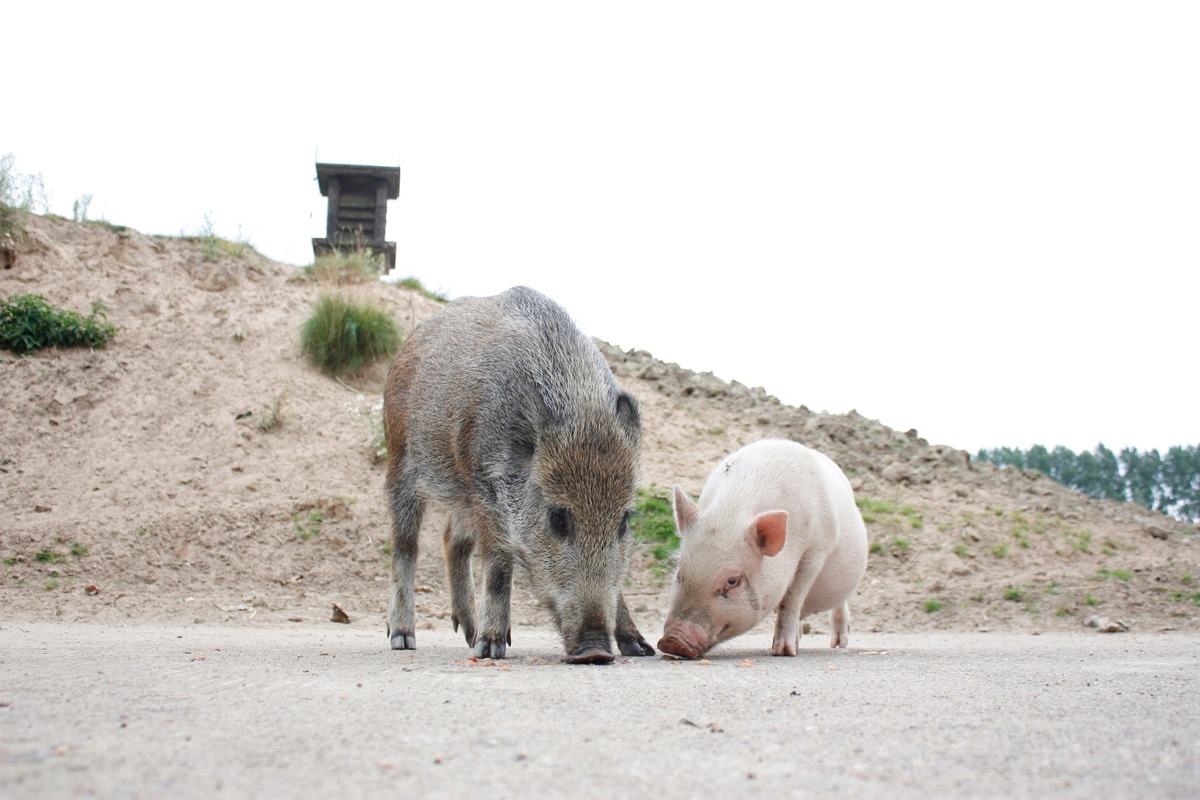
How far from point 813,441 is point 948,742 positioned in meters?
13.6

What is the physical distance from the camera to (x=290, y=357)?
54.3ft

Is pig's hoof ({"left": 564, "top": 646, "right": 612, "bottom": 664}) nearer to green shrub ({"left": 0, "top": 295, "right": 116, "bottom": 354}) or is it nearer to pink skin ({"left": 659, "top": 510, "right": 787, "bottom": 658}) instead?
pink skin ({"left": 659, "top": 510, "right": 787, "bottom": 658})

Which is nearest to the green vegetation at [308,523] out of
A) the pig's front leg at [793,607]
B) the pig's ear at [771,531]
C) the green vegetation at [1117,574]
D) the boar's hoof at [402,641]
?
the boar's hoof at [402,641]

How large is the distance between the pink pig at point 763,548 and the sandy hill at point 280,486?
3.21m

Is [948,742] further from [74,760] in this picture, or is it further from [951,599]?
[951,599]

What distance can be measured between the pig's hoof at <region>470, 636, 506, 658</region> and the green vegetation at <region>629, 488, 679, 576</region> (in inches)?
227

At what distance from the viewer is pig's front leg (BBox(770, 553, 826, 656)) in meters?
6.11

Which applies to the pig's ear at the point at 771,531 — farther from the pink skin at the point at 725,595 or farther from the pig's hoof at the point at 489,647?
the pig's hoof at the point at 489,647

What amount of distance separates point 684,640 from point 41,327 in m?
13.6

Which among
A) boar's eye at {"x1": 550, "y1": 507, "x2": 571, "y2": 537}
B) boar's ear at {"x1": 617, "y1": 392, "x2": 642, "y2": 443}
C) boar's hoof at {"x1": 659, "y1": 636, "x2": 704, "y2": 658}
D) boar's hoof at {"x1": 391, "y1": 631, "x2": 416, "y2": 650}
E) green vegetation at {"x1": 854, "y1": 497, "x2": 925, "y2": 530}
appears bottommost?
boar's hoof at {"x1": 391, "y1": 631, "x2": 416, "y2": 650}

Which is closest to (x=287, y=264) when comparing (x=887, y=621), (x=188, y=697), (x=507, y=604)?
(x=887, y=621)

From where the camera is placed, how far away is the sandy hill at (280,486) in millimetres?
10227

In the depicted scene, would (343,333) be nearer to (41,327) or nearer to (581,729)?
(41,327)

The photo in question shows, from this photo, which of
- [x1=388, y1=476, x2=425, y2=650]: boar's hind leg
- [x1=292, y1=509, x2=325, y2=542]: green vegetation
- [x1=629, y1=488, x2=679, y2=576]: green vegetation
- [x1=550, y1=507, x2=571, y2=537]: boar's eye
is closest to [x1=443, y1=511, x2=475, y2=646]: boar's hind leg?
[x1=388, y1=476, x2=425, y2=650]: boar's hind leg
